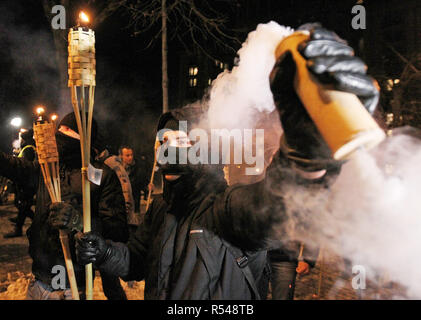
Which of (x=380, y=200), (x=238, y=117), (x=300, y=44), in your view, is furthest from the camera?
(x=238, y=117)

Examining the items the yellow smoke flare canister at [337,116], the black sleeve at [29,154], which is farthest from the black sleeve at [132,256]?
the black sleeve at [29,154]

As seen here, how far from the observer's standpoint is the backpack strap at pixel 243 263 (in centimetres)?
188

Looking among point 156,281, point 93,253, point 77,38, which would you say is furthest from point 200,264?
point 77,38

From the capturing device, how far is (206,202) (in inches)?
83.0

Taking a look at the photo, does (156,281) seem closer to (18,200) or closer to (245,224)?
(245,224)

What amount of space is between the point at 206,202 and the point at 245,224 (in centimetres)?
44

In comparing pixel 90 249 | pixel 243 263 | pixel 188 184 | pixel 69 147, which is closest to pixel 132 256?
pixel 90 249

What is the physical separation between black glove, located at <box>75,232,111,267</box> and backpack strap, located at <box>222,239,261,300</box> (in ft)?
2.69

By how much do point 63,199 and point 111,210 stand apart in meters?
0.45

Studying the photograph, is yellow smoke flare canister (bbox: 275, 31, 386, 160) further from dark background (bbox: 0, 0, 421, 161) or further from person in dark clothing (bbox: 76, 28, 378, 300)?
dark background (bbox: 0, 0, 421, 161)

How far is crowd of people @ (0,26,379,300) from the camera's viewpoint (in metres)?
1.32

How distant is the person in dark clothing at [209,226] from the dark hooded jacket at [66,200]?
1.10 metres

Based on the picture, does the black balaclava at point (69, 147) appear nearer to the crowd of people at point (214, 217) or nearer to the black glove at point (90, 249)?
the crowd of people at point (214, 217)

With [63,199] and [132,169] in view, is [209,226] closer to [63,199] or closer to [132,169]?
[63,199]
